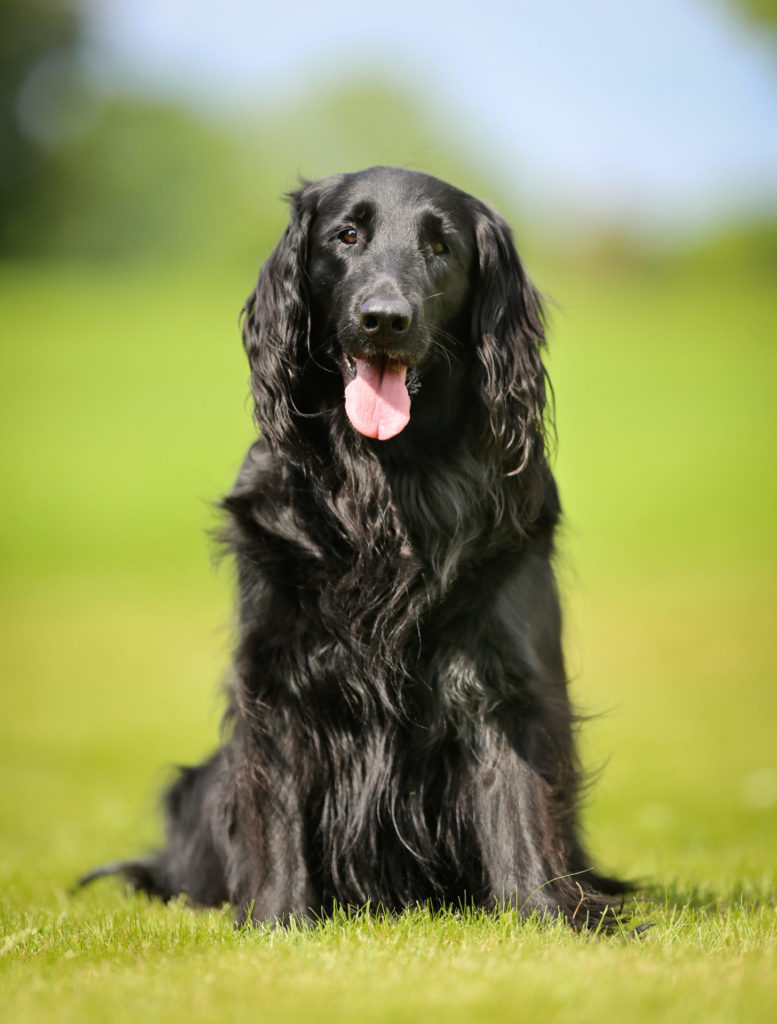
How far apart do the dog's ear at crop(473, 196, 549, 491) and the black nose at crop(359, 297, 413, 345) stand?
444 mm

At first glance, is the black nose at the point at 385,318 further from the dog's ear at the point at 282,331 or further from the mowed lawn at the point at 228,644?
the mowed lawn at the point at 228,644

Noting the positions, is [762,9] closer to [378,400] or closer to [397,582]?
[378,400]

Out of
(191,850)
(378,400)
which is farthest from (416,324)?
(191,850)

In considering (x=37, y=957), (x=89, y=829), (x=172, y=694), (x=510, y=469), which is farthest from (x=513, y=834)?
(x=172, y=694)

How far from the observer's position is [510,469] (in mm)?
4062

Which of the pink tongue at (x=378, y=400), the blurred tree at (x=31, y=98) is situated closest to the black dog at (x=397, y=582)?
the pink tongue at (x=378, y=400)

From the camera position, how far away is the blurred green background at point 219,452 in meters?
8.36

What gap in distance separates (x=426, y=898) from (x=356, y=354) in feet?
6.14

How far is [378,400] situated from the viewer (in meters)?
3.88

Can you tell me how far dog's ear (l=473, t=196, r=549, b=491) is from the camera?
4.05m

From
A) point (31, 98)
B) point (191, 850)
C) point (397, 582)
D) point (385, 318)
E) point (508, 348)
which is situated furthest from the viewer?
point (31, 98)

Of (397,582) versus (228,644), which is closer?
(397,582)

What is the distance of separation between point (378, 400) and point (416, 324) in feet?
0.88

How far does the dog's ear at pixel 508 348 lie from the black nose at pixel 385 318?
444 mm
